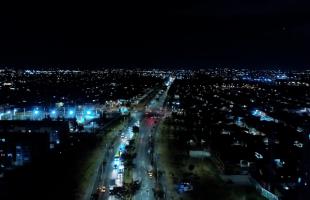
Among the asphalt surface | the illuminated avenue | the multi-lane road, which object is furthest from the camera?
the multi-lane road

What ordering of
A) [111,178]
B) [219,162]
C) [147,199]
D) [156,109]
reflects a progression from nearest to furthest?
1. [147,199]
2. [111,178]
3. [219,162]
4. [156,109]

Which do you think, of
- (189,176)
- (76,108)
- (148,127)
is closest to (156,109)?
(76,108)

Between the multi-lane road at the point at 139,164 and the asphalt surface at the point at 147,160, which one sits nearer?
the asphalt surface at the point at 147,160

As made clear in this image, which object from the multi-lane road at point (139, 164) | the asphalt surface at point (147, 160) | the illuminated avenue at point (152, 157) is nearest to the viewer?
the illuminated avenue at point (152, 157)

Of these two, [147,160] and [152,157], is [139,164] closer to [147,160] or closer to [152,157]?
[147,160]

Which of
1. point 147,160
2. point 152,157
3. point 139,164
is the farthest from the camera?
point 152,157

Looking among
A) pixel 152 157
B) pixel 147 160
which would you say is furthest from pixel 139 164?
pixel 152 157

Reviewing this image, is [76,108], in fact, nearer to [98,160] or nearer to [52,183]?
[98,160]

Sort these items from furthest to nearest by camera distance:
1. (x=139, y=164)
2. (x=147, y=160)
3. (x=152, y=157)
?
(x=152, y=157) → (x=147, y=160) → (x=139, y=164)

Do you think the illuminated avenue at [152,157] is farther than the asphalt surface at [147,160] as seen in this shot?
No

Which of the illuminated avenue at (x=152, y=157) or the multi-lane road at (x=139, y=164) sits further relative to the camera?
the multi-lane road at (x=139, y=164)

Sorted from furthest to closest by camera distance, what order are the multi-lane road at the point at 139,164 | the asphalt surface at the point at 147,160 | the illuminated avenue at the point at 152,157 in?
the multi-lane road at the point at 139,164 < the asphalt surface at the point at 147,160 < the illuminated avenue at the point at 152,157
